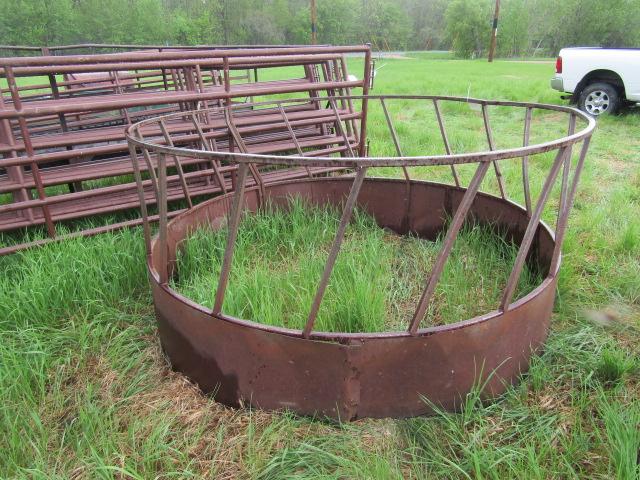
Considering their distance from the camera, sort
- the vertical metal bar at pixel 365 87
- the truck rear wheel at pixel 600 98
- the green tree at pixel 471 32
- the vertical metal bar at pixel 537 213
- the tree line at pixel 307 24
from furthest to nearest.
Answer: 1. the green tree at pixel 471 32
2. the tree line at pixel 307 24
3. the truck rear wheel at pixel 600 98
4. the vertical metal bar at pixel 365 87
5. the vertical metal bar at pixel 537 213

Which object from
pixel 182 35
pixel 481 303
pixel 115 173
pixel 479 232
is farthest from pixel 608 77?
pixel 182 35

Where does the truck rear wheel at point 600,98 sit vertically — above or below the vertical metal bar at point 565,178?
below

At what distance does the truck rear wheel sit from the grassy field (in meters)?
6.28

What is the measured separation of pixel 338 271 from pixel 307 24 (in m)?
75.5

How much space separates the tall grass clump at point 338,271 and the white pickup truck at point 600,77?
20.8ft

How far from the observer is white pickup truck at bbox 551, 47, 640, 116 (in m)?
7.61

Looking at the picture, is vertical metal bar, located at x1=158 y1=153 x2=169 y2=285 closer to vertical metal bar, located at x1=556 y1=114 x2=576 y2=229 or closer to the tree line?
vertical metal bar, located at x1=556 y1=114 x2=576 y2=229

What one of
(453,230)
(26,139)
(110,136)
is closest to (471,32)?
(110,136)

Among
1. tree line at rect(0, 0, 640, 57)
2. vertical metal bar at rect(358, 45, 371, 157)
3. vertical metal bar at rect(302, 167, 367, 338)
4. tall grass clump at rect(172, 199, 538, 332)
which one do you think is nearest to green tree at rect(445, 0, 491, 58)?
tree line at rect(0, 0, 640, 57)

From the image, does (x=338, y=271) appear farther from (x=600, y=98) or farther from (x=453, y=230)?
(x=600, y=98)

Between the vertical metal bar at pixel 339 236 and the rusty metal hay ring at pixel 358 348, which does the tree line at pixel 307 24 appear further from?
the vertical metal bar at pixel 339 236

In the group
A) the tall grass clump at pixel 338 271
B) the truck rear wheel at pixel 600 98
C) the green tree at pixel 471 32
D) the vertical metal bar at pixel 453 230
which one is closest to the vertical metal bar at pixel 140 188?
the tall grass clump at pixel 338 271

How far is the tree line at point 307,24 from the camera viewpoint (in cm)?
5038

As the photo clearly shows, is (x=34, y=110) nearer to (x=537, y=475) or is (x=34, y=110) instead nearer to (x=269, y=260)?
(x=269, y=260)
